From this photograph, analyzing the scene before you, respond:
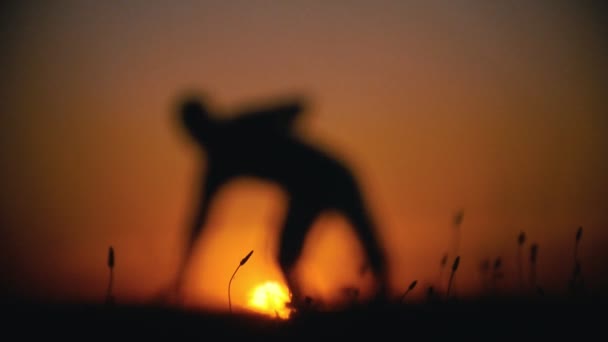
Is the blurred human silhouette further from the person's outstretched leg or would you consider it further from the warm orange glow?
the warm orange glow

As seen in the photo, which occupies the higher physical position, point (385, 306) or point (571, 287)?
point (571, 287)

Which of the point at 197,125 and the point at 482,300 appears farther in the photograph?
the point at 197,125

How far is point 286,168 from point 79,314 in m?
2.91

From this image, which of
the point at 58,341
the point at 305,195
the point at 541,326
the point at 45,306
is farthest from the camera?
the point at 305,195

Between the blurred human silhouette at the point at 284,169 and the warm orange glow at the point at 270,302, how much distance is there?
107cm

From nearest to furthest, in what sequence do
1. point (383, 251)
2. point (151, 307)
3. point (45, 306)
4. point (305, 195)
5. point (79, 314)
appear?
point (79, 314)
point (151, 307)
point (45, 306)
point (383, 251)
point (305, 195)

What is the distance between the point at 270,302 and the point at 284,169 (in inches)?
98.8

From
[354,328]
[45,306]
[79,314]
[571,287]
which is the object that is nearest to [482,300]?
[571,287]

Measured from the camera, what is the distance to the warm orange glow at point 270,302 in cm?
407

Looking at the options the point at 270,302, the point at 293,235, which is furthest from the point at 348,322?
the point at 293,235

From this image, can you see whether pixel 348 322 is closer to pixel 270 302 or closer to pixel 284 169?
pixel 270 302

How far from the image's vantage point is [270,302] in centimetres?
422

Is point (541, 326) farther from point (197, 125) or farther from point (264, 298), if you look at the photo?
point (197, 125)

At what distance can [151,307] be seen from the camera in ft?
14.3
